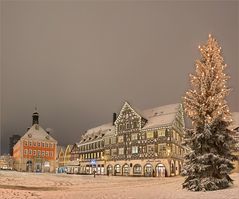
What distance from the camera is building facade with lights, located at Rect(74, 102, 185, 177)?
6275 cm

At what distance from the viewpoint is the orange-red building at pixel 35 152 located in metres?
96.4

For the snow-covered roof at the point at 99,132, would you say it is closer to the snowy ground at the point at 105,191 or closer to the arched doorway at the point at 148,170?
the arched doorway at the point at 148,170

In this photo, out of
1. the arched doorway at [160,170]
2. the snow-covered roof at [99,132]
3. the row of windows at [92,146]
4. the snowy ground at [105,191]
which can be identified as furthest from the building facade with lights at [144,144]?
the snowy ground at [105,191]

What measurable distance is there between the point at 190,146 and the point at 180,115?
4818cm

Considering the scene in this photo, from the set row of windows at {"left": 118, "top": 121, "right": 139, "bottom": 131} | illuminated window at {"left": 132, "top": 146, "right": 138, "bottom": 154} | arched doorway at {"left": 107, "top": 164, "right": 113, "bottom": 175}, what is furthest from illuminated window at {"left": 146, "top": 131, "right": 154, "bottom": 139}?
arched doorway at {"left": 107, "top": 164, "right": 113, "bottom": 175}

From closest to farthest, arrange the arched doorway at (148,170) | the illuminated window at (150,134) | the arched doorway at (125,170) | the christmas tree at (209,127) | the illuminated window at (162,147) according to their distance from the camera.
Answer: the christmas tree at (209,127) → the illuminated window at (162,147) → the arched doorway at (148,170) → the illuminated window at (150,134) → the arched doorway at (125,170)

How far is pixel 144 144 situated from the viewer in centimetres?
6631

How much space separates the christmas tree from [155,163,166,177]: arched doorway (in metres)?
39.4

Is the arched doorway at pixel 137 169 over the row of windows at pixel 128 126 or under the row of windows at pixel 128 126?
under

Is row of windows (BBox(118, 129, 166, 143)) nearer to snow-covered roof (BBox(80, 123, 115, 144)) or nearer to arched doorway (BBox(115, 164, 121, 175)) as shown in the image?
arched doorway (BBox(115, 164, 121, 175))

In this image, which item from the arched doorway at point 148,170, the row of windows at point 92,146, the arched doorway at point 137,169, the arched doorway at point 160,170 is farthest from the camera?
the row of windows at point 92,146

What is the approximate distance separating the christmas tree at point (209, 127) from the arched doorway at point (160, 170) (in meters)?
39.4

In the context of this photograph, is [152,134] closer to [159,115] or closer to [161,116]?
[161,116]

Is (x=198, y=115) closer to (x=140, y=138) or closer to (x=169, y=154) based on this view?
(x=169, y=154)
